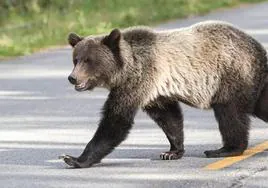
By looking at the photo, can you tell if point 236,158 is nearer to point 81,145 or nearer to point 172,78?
point 172,78

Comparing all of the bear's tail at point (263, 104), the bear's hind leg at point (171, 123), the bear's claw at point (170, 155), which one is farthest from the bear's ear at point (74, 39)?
the bear's tail at point (263, 104)

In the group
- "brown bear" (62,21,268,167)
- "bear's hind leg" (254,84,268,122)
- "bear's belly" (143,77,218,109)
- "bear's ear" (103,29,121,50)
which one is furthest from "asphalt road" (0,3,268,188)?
"bear's ear" (103,29,121,50)

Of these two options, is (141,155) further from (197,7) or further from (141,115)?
(197,7)

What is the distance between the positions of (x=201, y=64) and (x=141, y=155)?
103 centimetres

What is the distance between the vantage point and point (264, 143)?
11.0 meters

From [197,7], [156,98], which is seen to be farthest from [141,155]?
[197,7]

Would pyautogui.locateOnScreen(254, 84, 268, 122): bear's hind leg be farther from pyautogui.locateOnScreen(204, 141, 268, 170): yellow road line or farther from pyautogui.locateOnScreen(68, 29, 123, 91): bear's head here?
pyautogui.locateOnScreen(68, 29, 123, 91): bear's head

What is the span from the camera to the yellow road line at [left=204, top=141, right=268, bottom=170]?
32.4 ft

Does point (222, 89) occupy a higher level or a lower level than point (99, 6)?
higher

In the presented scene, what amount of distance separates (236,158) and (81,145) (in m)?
1.73

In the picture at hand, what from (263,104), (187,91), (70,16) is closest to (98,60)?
(187,91)

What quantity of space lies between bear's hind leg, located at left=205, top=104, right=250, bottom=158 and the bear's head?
100 centimetres

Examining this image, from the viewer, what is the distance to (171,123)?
34.2ft

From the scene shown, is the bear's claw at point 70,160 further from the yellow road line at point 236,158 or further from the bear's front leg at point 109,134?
the yellow road line at point 236,158
